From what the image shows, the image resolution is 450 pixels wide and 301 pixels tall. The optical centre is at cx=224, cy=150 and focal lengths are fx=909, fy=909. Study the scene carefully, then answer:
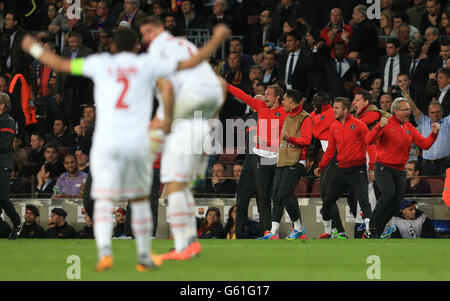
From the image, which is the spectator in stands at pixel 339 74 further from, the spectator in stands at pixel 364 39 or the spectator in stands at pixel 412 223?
the spectator in stands at pixel 412 223

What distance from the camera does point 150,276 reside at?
25.8 feet

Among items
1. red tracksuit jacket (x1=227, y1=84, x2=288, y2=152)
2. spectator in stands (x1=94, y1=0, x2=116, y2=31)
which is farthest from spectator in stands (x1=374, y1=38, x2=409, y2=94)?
spectator in stands (x1=94, y1=0, x2=116, y2=31)

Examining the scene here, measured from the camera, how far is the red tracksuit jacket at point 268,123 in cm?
1449

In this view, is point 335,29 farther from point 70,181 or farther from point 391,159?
point 70,181

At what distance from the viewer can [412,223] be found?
15.5 metres

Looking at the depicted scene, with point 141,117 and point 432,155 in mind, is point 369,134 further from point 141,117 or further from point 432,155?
point 141,117

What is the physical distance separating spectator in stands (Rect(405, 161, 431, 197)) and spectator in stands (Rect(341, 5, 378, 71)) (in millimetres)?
3853

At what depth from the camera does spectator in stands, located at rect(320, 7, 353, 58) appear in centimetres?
1906

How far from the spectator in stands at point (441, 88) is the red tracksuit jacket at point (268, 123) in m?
3.90

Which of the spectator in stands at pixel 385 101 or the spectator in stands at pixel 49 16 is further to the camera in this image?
the spectator in stands at pixel 49 16

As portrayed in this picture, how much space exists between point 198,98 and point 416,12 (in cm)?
1228

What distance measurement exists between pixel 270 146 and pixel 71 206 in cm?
439

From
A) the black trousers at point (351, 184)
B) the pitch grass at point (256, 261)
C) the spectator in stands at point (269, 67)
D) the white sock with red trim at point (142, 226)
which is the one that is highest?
the spectator in stands at point (269, 67)

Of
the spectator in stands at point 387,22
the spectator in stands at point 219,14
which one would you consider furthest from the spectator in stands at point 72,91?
the spectator in stands at point 387,22
